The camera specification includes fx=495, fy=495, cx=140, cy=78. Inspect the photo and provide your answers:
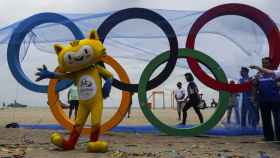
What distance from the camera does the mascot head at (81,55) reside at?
8.64 meters

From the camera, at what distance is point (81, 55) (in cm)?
862

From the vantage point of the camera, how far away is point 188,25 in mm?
11734

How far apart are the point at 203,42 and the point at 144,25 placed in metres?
1.46

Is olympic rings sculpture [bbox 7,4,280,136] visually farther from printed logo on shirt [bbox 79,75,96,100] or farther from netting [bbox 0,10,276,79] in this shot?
printed logo on shirt [bbox 79,75,96,100]

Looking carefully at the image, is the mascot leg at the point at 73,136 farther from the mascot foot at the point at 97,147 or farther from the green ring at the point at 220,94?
the green ring at the point at 220,94

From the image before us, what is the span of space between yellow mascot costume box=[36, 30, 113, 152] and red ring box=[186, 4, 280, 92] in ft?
10.5

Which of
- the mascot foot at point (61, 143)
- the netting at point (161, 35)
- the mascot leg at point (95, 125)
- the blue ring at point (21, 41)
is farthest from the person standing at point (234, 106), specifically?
the mascot foot at point (61, 143)

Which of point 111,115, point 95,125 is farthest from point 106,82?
point 111,115

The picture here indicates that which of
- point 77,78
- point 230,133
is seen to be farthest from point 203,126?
point 77,78

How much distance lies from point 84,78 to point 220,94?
3.67 meters

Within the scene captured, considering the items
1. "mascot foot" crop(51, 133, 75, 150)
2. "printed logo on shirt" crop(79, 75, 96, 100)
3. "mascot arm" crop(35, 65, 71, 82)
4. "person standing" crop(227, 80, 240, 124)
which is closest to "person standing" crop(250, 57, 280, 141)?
"person standing" crop(227, 80, 240, 124)

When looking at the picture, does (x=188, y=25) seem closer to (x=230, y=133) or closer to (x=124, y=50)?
(x=124, y=50)

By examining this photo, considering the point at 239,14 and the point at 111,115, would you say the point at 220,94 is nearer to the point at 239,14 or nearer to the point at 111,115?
the point at 239,14

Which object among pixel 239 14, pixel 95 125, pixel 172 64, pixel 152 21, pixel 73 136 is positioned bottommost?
pixel 73 136
